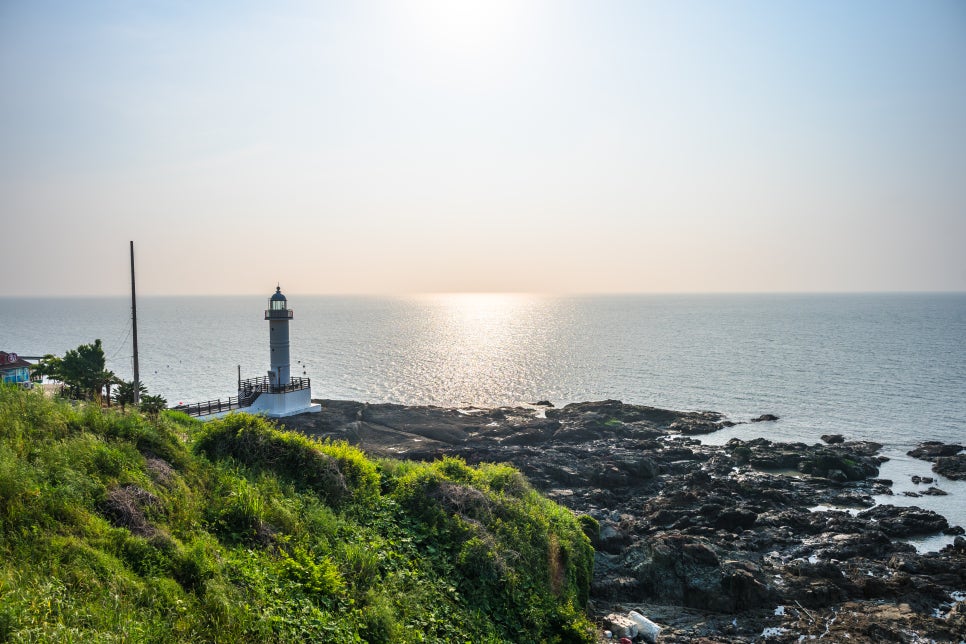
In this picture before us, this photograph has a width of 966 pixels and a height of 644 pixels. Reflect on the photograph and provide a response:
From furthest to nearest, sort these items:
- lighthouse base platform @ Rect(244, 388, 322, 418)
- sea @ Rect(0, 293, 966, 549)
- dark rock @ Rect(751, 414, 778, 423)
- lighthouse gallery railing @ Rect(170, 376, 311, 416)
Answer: dark rock @ Rect(751, 414, 778, 423), sea @ Rect(0, 293, 966, 549), lighthouse base platform @ Rect(244, 388, 322, 418), lighthouse gallery railing @ Rect(170, 376, 311, 416)

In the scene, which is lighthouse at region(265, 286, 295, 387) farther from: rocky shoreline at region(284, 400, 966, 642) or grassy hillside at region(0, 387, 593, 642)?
grassy hillside at region(0, 387, 593, 642)

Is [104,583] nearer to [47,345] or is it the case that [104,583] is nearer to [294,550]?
[294,550]

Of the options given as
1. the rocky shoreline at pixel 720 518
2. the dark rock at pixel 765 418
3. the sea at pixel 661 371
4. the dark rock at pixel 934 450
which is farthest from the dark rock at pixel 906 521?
the dark rock at pixel 765 418

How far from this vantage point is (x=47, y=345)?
11775 cm

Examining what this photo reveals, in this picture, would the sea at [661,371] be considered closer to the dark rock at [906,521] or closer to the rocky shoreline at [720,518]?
the dark rock at [906,521]

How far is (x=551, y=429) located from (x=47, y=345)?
117 m

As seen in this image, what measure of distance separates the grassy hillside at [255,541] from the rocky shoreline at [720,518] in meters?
6.10

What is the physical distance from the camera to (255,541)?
11891mm

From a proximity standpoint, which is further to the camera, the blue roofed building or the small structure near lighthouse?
the small structure near lighthouse

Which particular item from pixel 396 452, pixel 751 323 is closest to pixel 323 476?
pixel 396 452

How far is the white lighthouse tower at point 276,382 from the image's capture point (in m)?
43.2

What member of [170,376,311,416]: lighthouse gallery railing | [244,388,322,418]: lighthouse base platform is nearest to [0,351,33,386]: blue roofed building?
[170,376,311,416]: lighthouse gallery railing

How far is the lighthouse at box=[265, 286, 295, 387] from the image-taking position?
43312 millimetres

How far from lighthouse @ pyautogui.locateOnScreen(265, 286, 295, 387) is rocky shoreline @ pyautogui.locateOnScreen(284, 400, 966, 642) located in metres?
3.57
